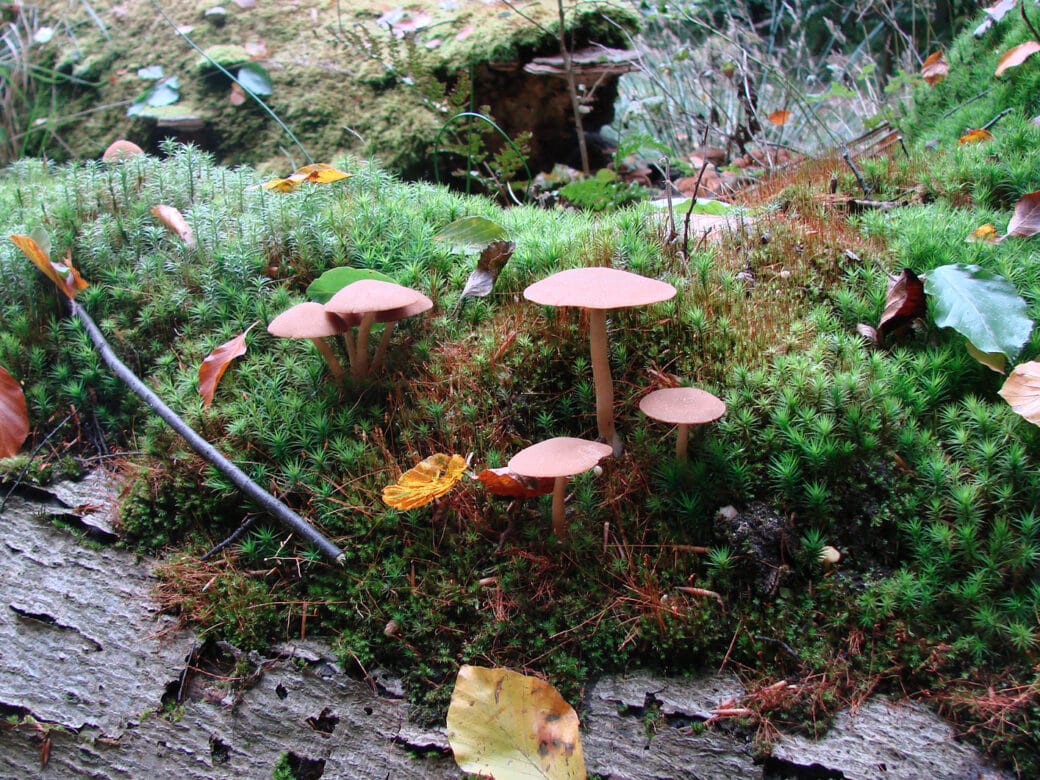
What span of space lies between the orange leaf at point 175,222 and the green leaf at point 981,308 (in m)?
2.95

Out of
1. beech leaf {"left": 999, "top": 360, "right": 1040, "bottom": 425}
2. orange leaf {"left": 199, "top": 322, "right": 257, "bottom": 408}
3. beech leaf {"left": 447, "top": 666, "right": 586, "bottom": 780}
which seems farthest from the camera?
orange leaf {"left": 199, "top": 322, "right": 257, "bottom": 408}

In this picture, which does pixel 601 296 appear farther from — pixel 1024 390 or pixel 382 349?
pixel 1024 390

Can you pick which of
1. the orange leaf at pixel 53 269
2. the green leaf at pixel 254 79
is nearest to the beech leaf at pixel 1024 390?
the orange leaf at pixel 53 269

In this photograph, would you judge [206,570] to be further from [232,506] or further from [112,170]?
[112,170]

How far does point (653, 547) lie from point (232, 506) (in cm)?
141

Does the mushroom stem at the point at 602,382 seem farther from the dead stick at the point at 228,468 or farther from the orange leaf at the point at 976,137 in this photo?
the orange leaf at the point at 976,137

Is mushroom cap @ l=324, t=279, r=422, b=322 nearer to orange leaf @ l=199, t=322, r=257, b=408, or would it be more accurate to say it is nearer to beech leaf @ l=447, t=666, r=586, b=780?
orange leaf @ l=199, t=322, r=257, b=408

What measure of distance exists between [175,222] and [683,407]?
2441 mm

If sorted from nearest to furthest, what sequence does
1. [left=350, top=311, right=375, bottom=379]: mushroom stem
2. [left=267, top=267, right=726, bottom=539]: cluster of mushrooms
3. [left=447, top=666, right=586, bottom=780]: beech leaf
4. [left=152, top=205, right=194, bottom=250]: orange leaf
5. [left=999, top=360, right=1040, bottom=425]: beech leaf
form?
[left=447, top=666, right=586, bottom=780]: beech leaf < [left=267, top=267, right=726, bottom=539]: cluster of mushrooms < [left=999, top=360, right=1040, bottom=425]: beech leaf < [left=350, top=311, right=375, bottom=379]: mushroom stem < [left=152, top=205, right=194, bottom=250]: orange leaf

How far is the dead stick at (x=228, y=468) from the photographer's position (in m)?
2.18

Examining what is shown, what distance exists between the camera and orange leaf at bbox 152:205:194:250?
10.3 ft

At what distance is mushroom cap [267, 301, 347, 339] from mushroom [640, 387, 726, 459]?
1038mm

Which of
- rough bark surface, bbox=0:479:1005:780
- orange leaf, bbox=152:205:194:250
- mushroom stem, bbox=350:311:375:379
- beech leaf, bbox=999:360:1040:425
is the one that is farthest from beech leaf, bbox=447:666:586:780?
orange leaf, bbox=152:205:194:250

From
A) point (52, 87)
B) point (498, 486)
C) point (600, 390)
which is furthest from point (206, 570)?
point (52, 87)
